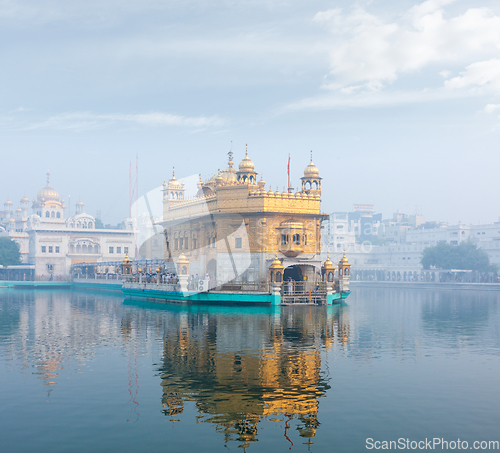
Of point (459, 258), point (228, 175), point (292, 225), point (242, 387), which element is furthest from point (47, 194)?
point (242, 387)

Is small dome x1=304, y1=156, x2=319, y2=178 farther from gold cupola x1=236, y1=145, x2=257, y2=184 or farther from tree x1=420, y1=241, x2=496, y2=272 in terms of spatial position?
tree x1=420, y1=241, x2=496, y2=272

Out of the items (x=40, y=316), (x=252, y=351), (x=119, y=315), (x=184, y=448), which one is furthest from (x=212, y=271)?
(x=184, y=448)

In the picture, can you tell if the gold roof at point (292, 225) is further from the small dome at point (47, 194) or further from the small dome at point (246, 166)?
the small dome at point (47, 194)

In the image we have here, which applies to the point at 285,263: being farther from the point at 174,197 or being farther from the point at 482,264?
the point at 482,264

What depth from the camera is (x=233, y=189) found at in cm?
5028

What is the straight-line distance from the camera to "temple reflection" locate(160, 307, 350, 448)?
1348cm

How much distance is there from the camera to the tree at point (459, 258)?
10519 cm

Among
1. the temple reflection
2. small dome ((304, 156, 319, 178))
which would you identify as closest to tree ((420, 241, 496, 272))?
small dome ((304, 156, 319, 178))

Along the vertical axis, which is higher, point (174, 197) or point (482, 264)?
point (174, 197)

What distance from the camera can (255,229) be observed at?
4878 centimetres

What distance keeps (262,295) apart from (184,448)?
32.3 m

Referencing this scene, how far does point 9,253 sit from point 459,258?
7954cm

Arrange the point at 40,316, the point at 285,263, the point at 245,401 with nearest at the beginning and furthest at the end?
1. the point at 245,401
2. the point at 40,316
3. the point at 285,263

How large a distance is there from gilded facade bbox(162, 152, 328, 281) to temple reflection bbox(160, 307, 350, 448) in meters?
16.9
